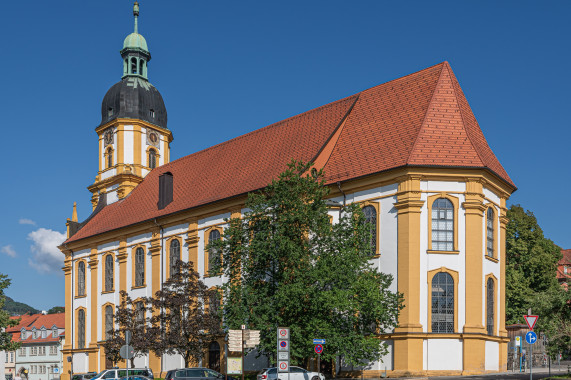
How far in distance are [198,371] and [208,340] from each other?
5.88m

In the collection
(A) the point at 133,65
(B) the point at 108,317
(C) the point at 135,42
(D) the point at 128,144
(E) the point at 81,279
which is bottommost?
(B) the point at 108,317

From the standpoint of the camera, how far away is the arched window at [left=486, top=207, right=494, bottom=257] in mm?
36250

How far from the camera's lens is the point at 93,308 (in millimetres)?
53969

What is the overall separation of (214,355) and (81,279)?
17.9 m

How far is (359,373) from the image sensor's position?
34219 millimetres

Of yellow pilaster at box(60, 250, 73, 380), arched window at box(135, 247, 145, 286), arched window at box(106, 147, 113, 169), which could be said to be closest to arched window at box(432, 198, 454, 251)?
arched window at box(135, 247, 145, 286)

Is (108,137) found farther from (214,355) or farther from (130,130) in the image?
(214,355)

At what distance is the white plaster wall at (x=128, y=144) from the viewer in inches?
2276

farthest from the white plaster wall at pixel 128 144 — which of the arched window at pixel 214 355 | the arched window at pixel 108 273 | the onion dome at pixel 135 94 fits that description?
the arched window at pixel 214 355

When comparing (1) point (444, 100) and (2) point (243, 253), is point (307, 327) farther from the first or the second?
(1) point (444, 100)

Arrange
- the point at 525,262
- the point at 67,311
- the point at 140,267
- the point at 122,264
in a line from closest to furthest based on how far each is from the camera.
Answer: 1. the point at 140,267
2. the point at 122,264
3. the point at 525,262
4. the point at 67,311

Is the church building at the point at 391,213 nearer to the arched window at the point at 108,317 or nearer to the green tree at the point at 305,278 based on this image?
the arched window at the point at 108,317

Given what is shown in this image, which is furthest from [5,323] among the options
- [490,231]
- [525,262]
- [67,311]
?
[525,262]

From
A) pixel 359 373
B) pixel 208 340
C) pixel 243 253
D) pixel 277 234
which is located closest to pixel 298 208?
pixel 277 234
